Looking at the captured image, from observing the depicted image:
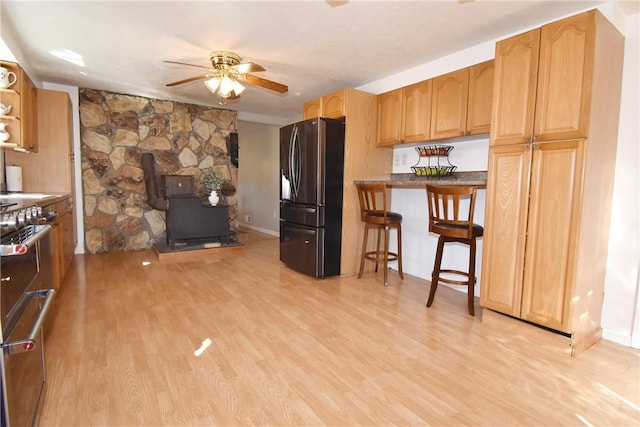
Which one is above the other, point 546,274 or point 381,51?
point 381,51

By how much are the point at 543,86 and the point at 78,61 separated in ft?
13.7

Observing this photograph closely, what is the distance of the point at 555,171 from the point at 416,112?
150 cm

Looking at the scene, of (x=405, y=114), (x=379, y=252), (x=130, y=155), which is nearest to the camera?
(x=405, y=114)

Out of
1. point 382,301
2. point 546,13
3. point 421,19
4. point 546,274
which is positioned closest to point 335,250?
point 382,301

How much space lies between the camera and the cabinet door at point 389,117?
339cm

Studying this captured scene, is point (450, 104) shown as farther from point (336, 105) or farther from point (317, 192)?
point (317, 192)

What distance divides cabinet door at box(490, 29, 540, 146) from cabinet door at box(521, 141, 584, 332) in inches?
7.6

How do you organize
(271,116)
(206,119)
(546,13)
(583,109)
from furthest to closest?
(271,116) → (206,119) → (546,13) → (583,109)

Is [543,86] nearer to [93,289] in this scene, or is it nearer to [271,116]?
[93,289]

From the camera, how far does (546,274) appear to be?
6.79 feet

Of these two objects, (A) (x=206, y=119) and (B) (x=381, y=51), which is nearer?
(B) (x=381, y=51)

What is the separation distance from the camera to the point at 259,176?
6836 millimetres

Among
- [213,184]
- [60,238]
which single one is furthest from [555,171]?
[213,184]

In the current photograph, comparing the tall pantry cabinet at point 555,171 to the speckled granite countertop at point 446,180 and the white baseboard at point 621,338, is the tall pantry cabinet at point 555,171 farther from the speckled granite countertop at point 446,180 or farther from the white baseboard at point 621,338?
the speckled granite countertop at point 446,180
